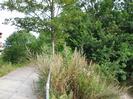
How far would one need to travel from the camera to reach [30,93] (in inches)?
372

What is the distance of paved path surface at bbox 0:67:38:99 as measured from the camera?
906cm

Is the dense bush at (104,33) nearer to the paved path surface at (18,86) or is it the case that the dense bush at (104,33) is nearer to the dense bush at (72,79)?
the paved path surface at (18,86)

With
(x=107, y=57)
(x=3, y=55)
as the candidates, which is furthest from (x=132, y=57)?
(x=3, y=55)

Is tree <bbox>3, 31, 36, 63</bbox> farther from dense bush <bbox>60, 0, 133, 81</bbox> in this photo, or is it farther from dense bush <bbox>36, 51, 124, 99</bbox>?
dense bush <bbox>36, 51, 124, 99</bbox>

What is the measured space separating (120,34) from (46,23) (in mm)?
3141

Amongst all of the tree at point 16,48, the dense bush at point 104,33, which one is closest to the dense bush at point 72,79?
the dense bush at point 104,33

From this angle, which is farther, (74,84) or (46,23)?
(46,23)

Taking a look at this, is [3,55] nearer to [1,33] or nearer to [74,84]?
[1,33]

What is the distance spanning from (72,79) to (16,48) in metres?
9.09

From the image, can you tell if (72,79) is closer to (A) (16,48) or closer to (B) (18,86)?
(B) (18,86)

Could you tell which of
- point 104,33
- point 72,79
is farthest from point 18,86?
point 104,33

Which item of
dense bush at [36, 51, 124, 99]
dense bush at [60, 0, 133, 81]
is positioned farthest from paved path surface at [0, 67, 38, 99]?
dense bush at [60, 0, 133, 81]

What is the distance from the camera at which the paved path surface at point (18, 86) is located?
9.06 metres

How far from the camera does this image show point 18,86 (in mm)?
10391
